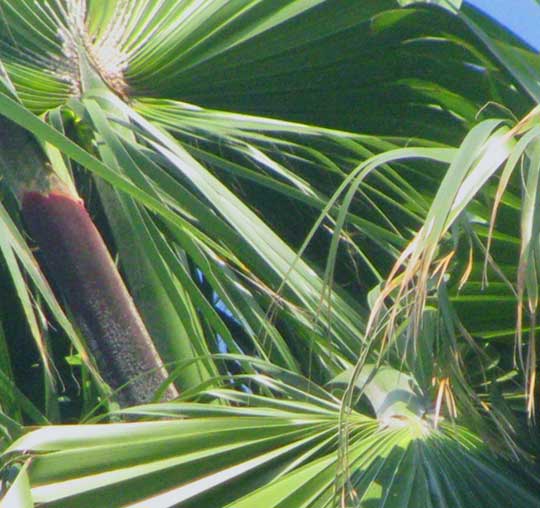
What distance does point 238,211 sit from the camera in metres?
2.03

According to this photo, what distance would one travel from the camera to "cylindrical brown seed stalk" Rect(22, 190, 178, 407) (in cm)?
209

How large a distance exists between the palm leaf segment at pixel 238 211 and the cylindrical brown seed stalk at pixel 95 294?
0.16 feet

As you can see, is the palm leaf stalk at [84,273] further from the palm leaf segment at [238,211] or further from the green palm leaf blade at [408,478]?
the green palm leaf blade at [408,478]

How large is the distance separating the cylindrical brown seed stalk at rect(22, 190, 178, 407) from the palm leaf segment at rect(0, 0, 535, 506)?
50 millimetres

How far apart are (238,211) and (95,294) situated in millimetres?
300

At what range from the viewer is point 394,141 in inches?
88.5

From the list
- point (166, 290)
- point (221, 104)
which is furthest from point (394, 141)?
point (166, 290)

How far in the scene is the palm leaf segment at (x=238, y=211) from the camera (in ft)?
5.39

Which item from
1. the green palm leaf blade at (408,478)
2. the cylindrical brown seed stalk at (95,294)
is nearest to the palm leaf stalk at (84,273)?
the cylindrical brown seed stalk at (95,294)

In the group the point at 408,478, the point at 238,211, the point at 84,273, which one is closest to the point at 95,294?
the point at 84,273

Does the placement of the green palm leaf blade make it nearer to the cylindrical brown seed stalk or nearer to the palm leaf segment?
the palm leaf segment

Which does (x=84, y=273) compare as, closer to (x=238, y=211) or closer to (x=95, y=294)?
(x=95, y=294)

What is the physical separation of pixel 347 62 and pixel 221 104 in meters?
0.26

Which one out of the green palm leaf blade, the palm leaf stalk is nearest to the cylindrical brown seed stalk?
the palm leaf stalk
